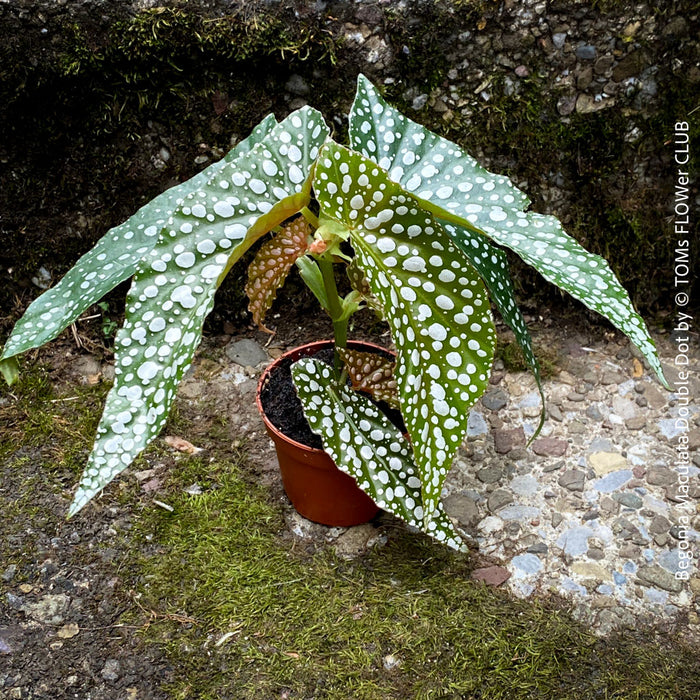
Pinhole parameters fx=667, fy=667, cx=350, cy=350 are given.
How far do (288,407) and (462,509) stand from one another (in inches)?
17.0

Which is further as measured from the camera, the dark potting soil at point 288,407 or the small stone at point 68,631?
the dark potting soil at point 288,407

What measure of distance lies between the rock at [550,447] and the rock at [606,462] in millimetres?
62

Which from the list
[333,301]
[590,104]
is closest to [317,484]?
[333,301]

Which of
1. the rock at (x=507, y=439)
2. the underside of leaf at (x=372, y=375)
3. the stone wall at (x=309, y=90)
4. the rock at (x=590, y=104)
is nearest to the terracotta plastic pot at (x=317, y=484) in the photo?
the underside of leaf at (x=372, y=375)

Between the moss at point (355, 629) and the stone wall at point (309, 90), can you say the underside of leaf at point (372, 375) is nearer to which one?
the moss at point (355, 629)

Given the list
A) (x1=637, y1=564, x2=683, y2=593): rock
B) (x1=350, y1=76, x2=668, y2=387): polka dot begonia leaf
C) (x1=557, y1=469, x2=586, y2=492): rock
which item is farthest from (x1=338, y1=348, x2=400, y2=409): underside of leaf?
(x1=637, y1=564, x2=683, y2=593): rock

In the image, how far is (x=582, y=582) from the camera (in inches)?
50.4

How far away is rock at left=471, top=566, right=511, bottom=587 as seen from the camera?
1282 mm

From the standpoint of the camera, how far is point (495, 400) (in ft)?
5.46

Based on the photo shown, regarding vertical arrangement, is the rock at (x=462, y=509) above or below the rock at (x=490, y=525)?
above

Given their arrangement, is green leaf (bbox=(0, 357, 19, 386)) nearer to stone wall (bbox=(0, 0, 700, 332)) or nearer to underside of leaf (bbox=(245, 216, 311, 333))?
underside of leaf (bbox=(245, 216, 311, 333))

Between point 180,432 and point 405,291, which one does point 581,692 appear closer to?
point 405,291

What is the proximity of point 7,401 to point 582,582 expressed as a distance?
52.4 inches

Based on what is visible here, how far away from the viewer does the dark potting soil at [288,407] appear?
1307 mm
